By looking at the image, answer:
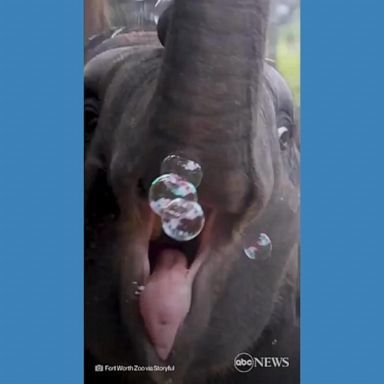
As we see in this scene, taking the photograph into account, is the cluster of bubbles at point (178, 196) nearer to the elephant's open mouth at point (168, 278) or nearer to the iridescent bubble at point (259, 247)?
the elephant's open mouth at point (168, 278)

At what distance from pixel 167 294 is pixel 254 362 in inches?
17.6

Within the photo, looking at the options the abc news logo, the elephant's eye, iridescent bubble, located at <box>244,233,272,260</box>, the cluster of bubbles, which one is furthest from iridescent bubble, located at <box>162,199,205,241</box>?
the abc news logo

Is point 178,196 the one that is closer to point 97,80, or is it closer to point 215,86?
point 215,86

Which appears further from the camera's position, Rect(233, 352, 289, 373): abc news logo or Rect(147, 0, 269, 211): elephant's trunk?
Rect(233, 352, 289, 373): abc news logo

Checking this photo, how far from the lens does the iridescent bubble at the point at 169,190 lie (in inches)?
115

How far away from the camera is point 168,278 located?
9.68 feet

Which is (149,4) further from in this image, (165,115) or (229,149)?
(229,149)

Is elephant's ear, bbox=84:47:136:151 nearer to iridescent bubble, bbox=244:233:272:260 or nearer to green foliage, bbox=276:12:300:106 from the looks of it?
green foliage, bbox=276:12:300:106

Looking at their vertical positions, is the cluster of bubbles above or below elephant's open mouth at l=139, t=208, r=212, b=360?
above

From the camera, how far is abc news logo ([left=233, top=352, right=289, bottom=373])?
3.00m

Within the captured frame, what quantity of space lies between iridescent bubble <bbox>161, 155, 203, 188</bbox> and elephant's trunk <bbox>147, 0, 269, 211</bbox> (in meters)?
0.03

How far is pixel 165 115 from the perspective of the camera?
2.90 m

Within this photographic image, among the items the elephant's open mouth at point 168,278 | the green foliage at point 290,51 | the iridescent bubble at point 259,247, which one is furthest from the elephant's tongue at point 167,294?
the green foliage at point 290,51

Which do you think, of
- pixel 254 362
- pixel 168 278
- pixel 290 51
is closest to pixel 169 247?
pixel 168 278
